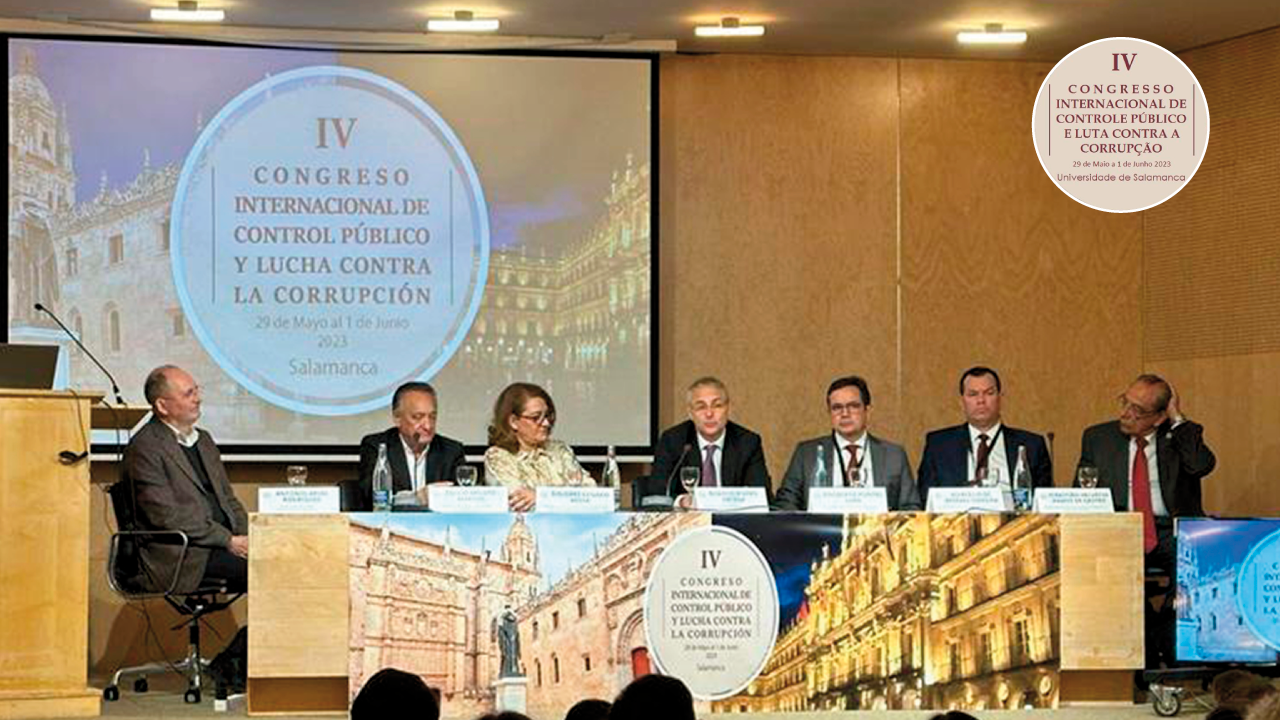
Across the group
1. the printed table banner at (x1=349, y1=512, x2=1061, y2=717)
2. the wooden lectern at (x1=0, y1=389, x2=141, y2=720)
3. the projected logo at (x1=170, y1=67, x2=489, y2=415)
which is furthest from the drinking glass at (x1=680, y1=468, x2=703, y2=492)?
the projected logo at (x1=170, y1=67, x2=489, y2=415)

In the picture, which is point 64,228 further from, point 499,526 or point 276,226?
point 499,526

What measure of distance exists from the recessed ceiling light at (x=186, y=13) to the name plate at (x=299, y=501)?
9.59 feet

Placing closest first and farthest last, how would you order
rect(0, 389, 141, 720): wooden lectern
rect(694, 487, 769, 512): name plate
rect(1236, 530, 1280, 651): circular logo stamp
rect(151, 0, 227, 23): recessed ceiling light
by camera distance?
rect(0, 389, 141, 720): wooden lectern, rect(694, 487, 769, 512): name plate, rect(1236, 530, 1280, 651): circular logo stamp, rect(151, 0, 227, 23): recessed ceiling light

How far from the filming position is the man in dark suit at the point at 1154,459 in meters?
8.33

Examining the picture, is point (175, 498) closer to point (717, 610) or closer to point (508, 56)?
point (717, 610)

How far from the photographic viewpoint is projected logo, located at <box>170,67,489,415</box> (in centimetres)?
925

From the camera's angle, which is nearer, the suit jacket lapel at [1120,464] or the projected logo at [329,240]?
the suit jacket lapel at [1120,464]

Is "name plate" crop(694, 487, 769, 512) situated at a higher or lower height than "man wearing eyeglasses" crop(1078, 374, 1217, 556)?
lower

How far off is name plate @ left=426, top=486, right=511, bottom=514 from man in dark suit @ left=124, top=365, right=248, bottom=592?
3.47 feet

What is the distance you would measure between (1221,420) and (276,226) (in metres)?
4.20

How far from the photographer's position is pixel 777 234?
9.87 meters

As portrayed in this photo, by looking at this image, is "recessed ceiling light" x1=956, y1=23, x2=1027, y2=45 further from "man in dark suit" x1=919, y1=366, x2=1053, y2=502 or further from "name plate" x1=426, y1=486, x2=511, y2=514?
"name plate" x1=426, y1=486, x2=511, y2=514

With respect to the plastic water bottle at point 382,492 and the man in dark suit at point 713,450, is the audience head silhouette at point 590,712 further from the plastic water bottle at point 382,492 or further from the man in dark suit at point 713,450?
the man in dark suit at point 713,450

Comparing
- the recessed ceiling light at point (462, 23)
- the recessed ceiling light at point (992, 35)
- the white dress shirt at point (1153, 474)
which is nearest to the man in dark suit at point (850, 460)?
the white dress shirt at point (1153, 474)
